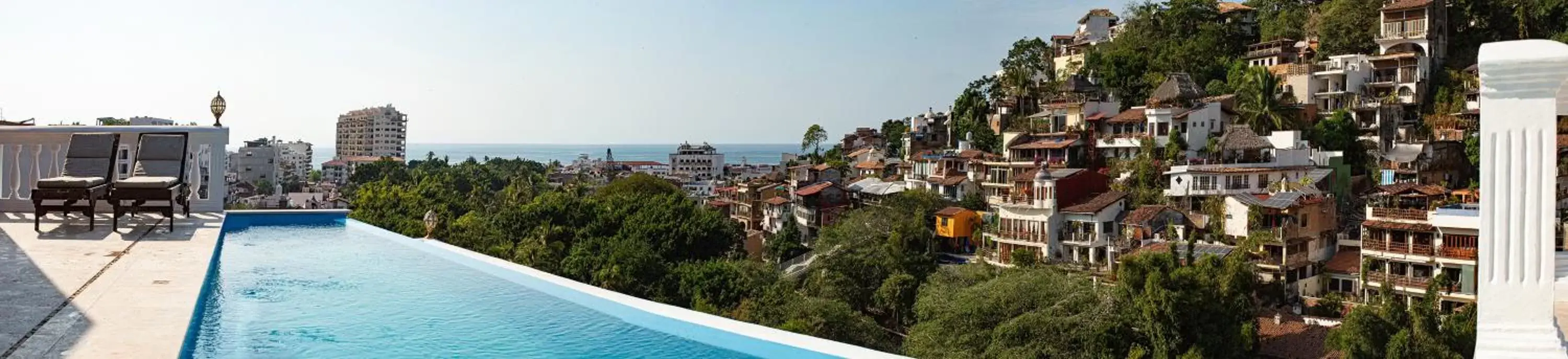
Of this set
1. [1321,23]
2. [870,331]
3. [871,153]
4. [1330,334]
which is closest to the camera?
[1330,334]

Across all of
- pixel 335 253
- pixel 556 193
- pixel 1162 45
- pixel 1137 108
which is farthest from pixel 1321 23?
pixel 335 253

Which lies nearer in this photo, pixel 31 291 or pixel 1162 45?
pixel 31 291

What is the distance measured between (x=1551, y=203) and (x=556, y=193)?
27.8m

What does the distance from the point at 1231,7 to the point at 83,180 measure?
3616 centimetres

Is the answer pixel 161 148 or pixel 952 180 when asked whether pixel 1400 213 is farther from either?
pixel 161 148

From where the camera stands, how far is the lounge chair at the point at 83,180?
6824mm

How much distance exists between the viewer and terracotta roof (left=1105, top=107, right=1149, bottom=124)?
28.8 meters

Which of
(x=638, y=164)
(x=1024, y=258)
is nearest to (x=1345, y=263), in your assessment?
(x=1024, y=258)

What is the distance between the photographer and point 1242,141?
87.2ft

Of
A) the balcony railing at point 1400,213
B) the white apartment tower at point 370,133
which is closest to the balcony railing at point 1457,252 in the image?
the balcony railing at point 1400,213

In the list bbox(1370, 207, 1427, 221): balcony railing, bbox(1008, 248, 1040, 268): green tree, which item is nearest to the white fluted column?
bbox(1370, 207, 1427, 221): balcony railing

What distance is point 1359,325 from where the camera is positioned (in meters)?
17.4

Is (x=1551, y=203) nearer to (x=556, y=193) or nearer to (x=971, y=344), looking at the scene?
(x=971, y=344)

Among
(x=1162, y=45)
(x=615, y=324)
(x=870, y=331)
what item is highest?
(x=1162, y=45)
